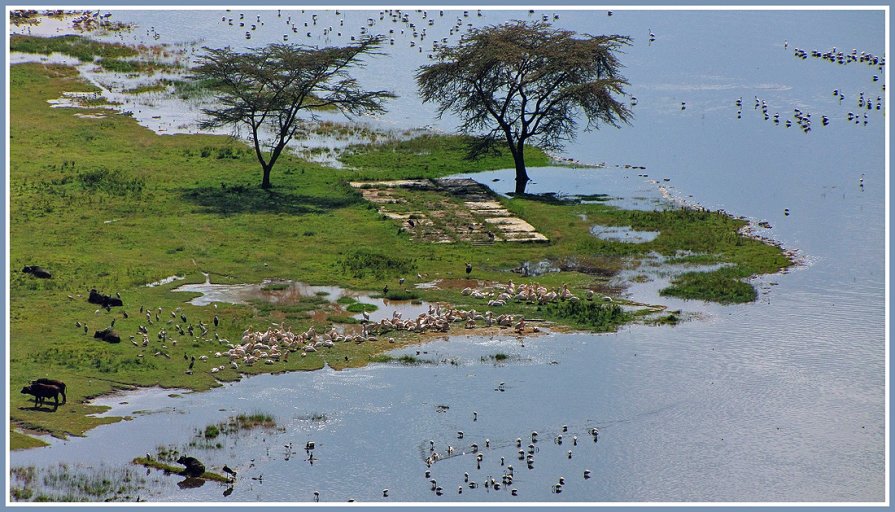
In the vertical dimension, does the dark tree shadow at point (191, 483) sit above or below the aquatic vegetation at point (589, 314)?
below

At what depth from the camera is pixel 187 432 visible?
29.2 meters

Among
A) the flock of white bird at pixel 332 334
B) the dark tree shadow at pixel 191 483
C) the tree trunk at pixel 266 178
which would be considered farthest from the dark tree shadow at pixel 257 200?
the dark tree shadow at pixel 191 483

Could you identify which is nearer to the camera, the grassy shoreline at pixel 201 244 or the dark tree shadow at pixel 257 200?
the grassy shoreline at pixel 201 244

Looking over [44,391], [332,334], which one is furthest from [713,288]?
[44,391]

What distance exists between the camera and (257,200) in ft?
165

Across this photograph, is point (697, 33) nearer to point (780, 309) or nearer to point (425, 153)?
point (425, 153)

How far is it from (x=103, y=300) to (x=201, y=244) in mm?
7031

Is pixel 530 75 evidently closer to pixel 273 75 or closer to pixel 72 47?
pixel 273 75


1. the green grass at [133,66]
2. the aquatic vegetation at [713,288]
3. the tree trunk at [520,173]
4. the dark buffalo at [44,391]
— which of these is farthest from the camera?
the green grass at [133,66]

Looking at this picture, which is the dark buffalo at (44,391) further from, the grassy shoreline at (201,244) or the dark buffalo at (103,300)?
the dark buffalo at (103,300)

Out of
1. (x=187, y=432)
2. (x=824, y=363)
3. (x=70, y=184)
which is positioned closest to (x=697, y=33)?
(x=70, y=184)

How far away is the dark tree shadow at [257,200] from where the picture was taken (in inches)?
1922

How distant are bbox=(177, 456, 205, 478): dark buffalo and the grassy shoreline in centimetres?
292

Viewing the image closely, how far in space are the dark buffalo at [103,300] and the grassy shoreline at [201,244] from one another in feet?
0.94
